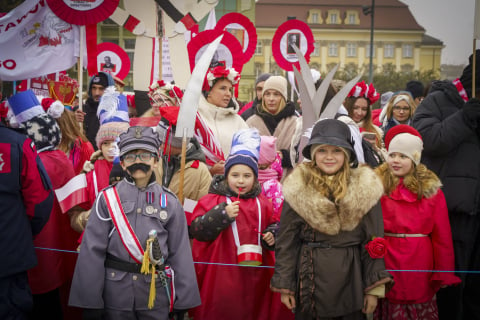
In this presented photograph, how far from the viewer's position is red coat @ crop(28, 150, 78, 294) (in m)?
4.38

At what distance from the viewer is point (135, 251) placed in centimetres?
345

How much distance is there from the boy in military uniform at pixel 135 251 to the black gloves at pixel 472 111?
2.61 meters

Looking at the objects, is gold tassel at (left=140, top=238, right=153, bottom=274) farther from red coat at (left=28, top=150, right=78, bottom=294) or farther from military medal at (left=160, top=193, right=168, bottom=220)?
red coat at (left=28, top=150, right=78, bottom=294)

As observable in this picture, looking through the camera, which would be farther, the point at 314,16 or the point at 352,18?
the point at 352,18

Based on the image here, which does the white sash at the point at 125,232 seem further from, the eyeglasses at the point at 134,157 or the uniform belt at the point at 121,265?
the eyeglasses at the point at 134,157

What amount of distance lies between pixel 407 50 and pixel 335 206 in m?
76.2

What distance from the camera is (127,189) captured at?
11.8 feet

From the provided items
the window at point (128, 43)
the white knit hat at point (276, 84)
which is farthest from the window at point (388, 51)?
the white knit hat at point (276, 84)

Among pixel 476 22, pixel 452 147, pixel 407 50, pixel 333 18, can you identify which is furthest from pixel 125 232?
pixel 333 18

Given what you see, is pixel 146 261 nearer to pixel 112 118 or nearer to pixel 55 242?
pixel 55 242

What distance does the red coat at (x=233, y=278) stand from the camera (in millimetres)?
4145

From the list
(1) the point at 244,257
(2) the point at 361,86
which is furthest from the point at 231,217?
(2) the point at 361,86

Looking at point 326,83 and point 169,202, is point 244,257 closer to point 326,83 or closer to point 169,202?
point 169,202

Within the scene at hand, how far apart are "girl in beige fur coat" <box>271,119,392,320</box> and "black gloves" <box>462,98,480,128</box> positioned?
1.45 m
